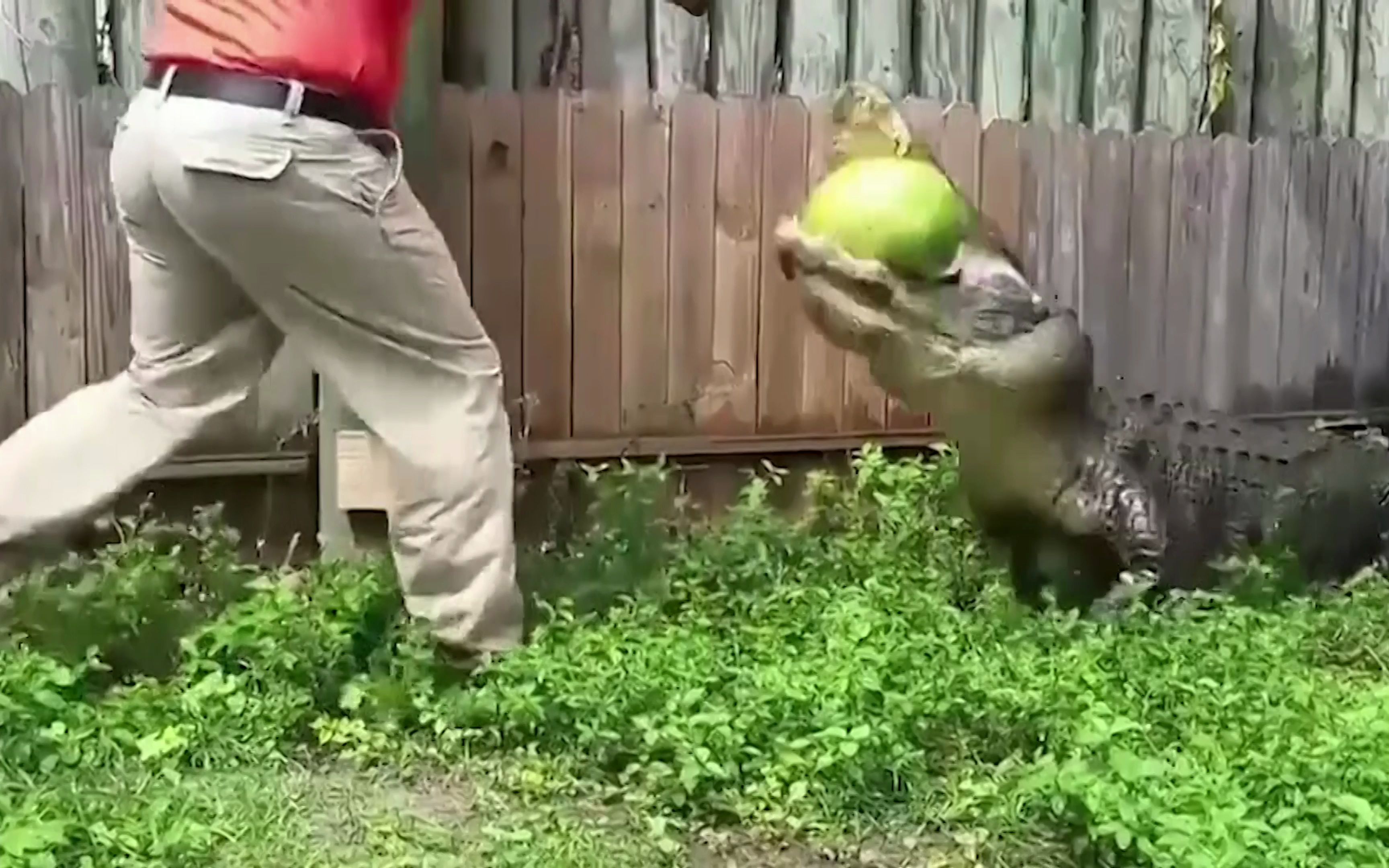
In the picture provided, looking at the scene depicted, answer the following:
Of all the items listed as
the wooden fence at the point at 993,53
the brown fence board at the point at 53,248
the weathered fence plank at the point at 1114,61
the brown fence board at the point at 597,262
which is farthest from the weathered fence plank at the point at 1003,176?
the brown fence board at the point at 53,248

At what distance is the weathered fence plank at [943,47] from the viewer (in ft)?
17.4

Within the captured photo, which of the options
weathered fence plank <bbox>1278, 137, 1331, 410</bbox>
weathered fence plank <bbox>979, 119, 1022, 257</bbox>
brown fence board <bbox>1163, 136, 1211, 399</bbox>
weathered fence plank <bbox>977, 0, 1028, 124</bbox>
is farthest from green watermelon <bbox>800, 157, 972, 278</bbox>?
weathered fence plank <bbox>1278, 137, 1331, 410</bbox>

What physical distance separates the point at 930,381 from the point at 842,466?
1320mm

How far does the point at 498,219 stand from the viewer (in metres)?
4.69

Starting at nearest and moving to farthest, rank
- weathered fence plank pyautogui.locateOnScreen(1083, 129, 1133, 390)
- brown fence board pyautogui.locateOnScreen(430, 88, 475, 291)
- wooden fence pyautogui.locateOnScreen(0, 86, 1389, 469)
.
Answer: wooden fence pyautogui.locateOnScreen(0, 86, 1389, 469) → brown fence board pyautogui.locateOnScreen(430, 88, 475, 291) → weathered fence plank pyautogui.locateOnScreen(1083, 129, 1133, 390)

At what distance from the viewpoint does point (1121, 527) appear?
4250 millimetres

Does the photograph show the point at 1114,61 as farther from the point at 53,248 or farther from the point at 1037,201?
the point at 53,248

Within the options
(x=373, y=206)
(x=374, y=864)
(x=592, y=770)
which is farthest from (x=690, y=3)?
(x=374, y=864)

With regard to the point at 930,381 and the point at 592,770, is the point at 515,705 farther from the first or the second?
the point at 930,381

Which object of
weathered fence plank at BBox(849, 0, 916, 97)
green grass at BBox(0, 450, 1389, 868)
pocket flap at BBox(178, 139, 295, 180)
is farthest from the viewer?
weathered fence plank at BBox(849, 0, 916, 97)

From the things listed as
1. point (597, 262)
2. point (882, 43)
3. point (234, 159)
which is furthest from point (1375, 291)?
point (234, 159)

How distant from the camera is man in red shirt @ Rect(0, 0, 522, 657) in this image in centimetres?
342

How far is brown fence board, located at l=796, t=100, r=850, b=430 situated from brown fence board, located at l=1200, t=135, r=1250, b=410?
1210 mm

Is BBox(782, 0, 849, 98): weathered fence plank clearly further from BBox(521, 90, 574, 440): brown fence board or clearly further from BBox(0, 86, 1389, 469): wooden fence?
BBox(521, 90, 574, 440): brown fence board
